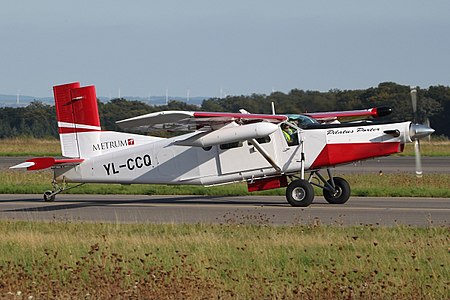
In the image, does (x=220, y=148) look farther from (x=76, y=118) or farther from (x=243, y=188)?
(x=243, y=188)

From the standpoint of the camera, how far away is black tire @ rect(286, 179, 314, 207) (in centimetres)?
1977

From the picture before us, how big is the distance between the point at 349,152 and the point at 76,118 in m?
6.41

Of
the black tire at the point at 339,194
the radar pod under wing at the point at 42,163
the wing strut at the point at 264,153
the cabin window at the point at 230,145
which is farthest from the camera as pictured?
the black tire at the point at 339,194

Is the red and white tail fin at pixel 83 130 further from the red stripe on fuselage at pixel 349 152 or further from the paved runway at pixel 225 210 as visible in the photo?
the red stripe on fuselage at pixel 349 152

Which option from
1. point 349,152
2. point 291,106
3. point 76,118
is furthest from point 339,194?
point 291,106

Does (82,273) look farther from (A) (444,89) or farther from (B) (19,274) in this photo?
(A) (444,89)

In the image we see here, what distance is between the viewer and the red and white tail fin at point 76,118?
21328 mm

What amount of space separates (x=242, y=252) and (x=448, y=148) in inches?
1708

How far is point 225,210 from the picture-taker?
64.3ft

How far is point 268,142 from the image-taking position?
66.1 feet

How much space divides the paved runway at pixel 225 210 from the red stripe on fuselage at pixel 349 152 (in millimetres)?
1003

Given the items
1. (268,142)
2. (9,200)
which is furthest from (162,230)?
(9,200)

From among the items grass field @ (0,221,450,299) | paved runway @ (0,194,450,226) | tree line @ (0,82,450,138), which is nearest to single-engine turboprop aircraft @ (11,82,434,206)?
paved runway @ (0,194,450,226)

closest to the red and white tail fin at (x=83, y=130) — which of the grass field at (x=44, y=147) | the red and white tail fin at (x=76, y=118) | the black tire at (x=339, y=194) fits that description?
the red and white tail fin at (x=76, y=118)
